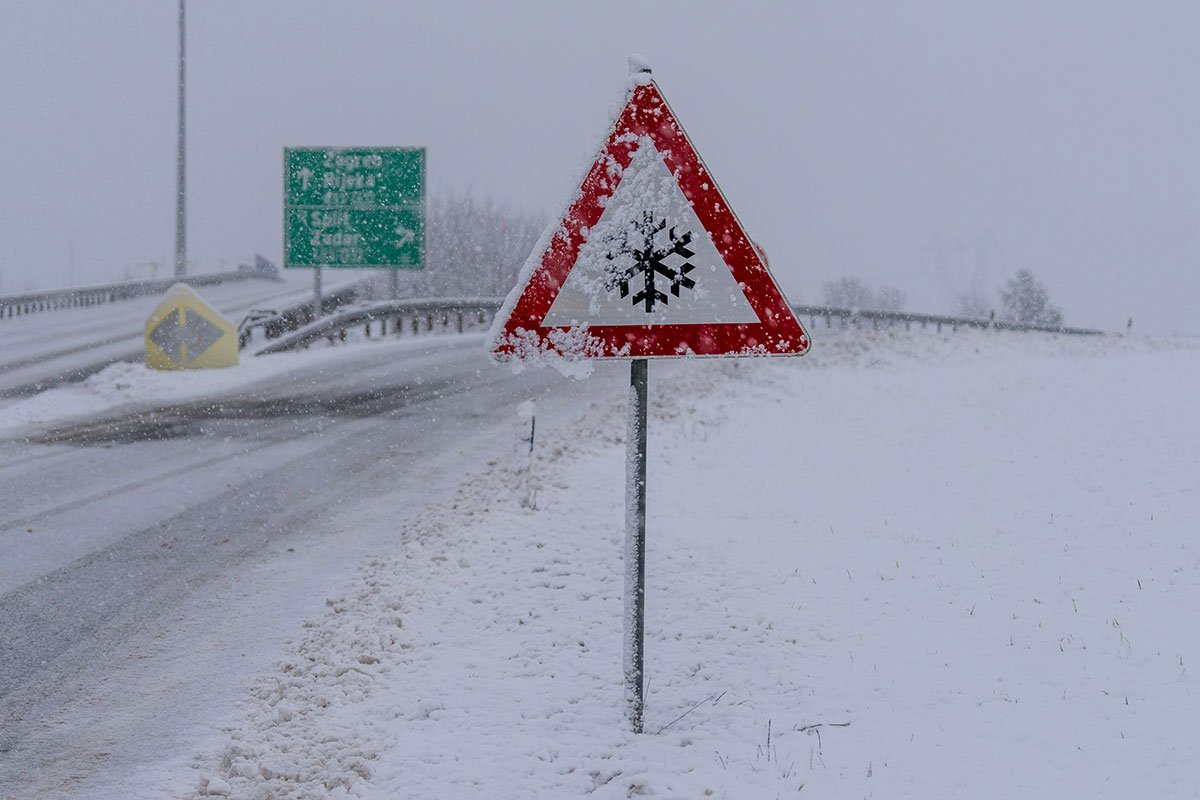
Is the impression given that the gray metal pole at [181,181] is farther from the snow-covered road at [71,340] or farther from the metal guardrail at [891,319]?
the metal guardrail at [891,319]

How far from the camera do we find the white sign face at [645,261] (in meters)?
3.58

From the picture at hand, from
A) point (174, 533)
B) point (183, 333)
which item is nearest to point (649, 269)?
point (174, 533)

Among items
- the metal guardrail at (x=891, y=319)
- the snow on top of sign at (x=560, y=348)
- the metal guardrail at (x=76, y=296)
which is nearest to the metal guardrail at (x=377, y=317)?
the metal guardrail at (x=76, y=296)

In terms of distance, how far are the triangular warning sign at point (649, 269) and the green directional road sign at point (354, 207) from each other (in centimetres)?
1834

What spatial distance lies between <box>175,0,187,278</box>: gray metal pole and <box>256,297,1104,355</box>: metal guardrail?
6282 millimetres

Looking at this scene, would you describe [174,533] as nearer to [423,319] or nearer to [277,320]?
[277,320]

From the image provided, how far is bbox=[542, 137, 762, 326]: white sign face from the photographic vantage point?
141 inches

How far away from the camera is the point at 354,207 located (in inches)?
847

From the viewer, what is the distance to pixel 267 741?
4.01m

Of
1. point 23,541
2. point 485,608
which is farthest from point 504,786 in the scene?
point 23,541

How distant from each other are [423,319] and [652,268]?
101 feet

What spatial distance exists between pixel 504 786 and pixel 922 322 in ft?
108

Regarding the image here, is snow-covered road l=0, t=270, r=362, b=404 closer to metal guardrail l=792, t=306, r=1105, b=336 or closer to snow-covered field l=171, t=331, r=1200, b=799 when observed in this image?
snow-covered field l=171, t=331, r=1200, b=799

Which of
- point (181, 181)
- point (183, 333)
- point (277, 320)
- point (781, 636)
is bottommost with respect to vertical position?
point (781, 636)
